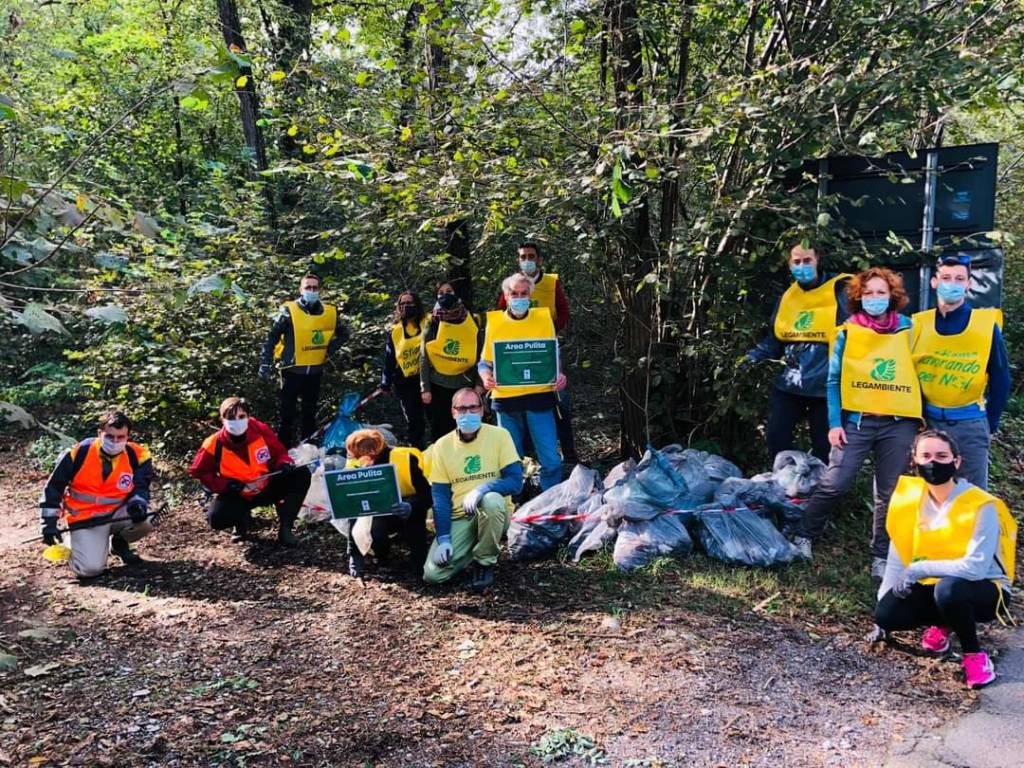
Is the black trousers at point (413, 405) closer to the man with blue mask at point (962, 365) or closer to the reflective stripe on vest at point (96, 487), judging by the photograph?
the reflective stripe on vest at point (96, 487)

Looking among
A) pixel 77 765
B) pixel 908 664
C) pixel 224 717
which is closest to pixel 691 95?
pixel 908 664

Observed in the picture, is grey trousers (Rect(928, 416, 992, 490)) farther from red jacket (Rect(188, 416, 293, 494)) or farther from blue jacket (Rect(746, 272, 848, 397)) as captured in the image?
red jacket (Rect(188, 416, 293, 494))

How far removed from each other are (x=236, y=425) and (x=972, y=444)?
519 cm

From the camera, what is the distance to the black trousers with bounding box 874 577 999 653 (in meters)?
4.11

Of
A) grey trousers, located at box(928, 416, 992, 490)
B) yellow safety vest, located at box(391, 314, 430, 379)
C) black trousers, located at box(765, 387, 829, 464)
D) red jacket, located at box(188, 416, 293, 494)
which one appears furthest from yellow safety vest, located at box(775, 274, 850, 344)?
red jacket, located at box(188, 416, 293, 494)

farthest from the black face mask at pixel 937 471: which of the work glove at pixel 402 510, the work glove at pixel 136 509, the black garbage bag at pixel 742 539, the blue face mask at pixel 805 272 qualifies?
the work glove at pixel 136 509

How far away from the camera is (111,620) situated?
5.38 metres

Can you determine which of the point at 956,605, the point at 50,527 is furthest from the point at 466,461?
the point at 50,527

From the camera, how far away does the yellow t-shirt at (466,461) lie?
5641mm

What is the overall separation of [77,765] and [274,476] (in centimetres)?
329

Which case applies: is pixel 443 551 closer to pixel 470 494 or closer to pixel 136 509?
pixel 470 494

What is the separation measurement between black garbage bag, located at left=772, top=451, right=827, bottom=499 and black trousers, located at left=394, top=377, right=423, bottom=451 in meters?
3.45

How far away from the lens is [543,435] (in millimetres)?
6637

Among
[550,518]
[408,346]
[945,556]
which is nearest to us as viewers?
[945,556]
